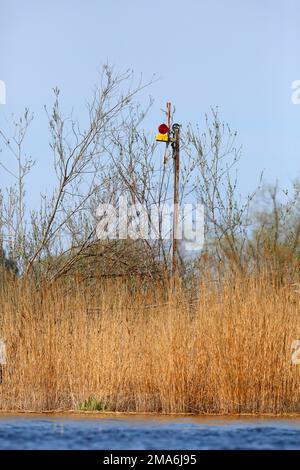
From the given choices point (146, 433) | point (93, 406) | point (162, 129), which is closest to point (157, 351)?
point (93, 406)

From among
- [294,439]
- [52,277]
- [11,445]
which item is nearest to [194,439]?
[294,439]

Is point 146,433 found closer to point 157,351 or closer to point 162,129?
point 157,351

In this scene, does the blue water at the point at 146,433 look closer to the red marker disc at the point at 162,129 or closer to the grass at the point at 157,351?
the grass at the point at 157,351

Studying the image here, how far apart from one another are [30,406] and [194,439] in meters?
2.62

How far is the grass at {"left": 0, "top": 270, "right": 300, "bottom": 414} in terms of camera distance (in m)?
9.65

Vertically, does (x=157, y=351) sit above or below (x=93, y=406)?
above

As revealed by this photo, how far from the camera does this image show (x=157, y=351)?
9820mm

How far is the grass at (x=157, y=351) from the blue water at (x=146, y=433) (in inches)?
16.7

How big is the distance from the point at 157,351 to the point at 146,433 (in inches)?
61.1

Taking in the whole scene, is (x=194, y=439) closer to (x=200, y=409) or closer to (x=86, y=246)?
(x=200, y=409)

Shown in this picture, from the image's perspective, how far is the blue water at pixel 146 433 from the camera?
7875mm

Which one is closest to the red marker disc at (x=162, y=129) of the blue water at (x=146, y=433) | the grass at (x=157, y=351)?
the grass at (x=157, y=351)

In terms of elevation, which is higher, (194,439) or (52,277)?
(52,277)
